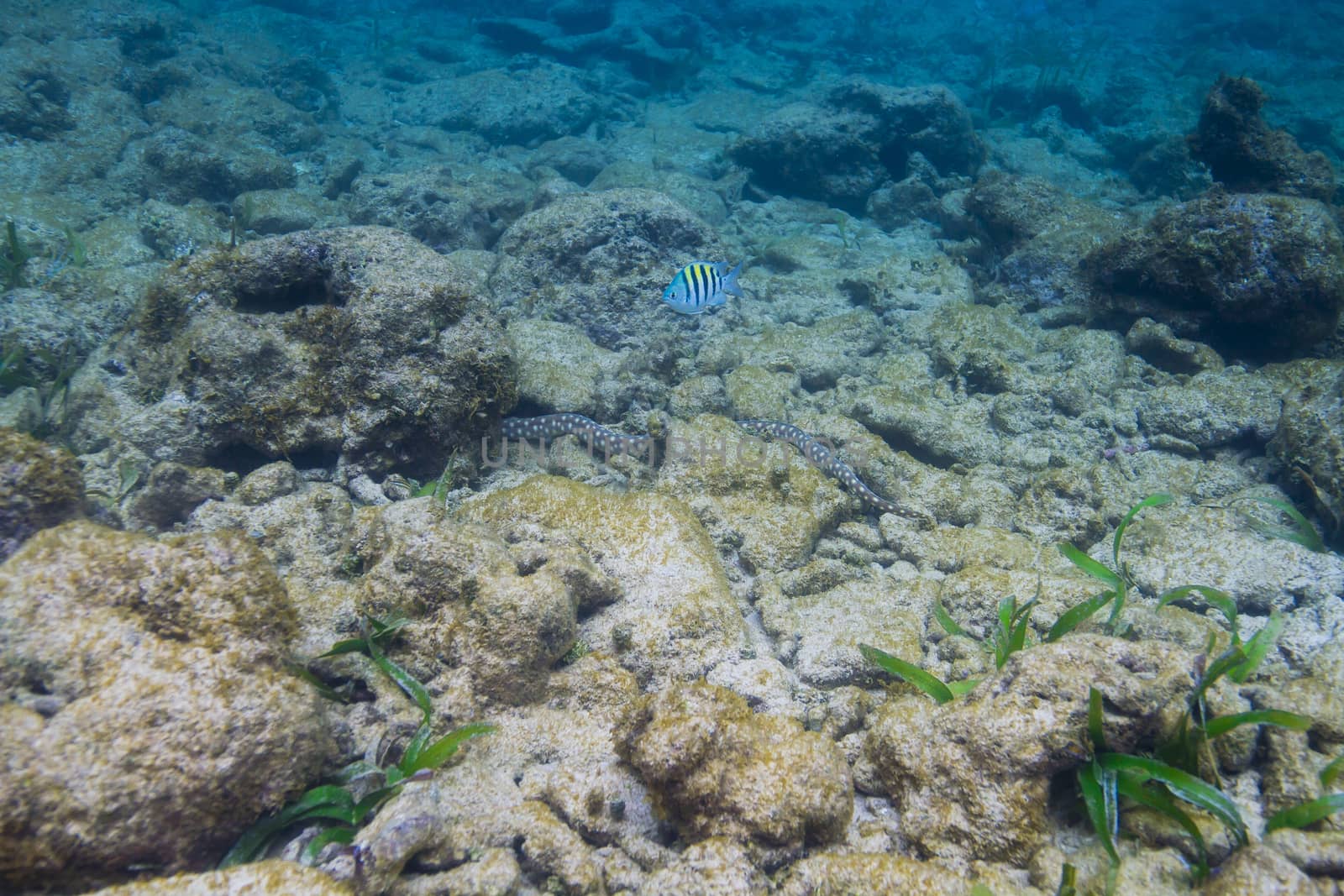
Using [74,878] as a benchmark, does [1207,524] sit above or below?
below

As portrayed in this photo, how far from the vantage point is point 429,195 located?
12016 mm

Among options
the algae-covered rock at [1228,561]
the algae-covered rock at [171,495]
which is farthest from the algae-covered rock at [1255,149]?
the algae-covered rock at [171,495]

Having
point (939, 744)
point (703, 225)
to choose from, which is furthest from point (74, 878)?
point (703, 225)

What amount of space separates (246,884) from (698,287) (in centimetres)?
529

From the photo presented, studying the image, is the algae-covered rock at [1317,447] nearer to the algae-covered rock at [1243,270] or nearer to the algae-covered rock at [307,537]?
the algae-covered rock at [1243,270]

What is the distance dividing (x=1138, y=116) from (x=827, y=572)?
25.2 meters

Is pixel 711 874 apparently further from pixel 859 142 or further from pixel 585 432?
pixel 859 142

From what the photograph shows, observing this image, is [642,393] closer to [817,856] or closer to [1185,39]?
[817,856]

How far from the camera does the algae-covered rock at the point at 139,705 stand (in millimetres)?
2133

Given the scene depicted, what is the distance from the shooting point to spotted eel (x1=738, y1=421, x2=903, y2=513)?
6113 millimetres

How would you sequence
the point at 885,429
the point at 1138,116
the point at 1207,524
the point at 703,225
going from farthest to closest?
the point at 1138,116 → the point at 703,225 → the point at 885,429 → the point at 1207,524

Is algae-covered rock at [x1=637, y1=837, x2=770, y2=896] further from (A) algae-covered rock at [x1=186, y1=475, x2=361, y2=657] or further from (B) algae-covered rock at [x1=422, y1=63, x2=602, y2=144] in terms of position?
(B) algae-covered rock at [x1=422, y1=63, x2=602, y2=144]

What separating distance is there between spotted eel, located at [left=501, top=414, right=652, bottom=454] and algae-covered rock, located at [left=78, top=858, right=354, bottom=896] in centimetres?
443

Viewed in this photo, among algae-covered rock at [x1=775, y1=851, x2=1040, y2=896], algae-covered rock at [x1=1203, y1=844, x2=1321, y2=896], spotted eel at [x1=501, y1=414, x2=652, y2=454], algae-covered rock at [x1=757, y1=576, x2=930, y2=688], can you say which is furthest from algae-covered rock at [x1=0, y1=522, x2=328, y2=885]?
algae-covered rock at [x1=1203, y1=844, x2=1321, y2=896]
